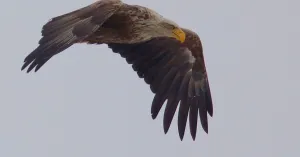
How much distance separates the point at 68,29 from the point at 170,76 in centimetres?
448

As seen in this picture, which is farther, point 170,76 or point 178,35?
point 170,76

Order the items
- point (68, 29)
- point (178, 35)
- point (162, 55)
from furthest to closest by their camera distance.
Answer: point (162, 55) → point (178, 35) → point (68, 29)

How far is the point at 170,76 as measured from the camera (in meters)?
22.9

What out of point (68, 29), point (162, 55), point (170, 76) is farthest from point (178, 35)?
point (68, 29)

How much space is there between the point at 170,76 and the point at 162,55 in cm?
45

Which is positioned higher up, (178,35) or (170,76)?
(178,35)

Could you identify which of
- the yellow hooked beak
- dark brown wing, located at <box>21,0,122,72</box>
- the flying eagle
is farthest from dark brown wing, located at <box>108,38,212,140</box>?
dark brown wing, located at <box>21,0,122,72</box>

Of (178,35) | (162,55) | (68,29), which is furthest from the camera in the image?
(162,55)

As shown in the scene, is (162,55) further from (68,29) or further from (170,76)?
(68,29)

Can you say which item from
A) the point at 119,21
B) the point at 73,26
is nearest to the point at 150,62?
the point at 119,21

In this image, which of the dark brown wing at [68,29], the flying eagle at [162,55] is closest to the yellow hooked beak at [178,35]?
the flying eagle at [162,55]

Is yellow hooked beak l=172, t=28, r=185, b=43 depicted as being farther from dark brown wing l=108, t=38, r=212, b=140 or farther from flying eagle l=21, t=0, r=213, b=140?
dark brown wing l=108, t=38, r=212, b=140

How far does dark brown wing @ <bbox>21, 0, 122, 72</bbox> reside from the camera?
1820 centimetres

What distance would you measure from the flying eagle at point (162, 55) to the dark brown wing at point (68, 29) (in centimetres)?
7
